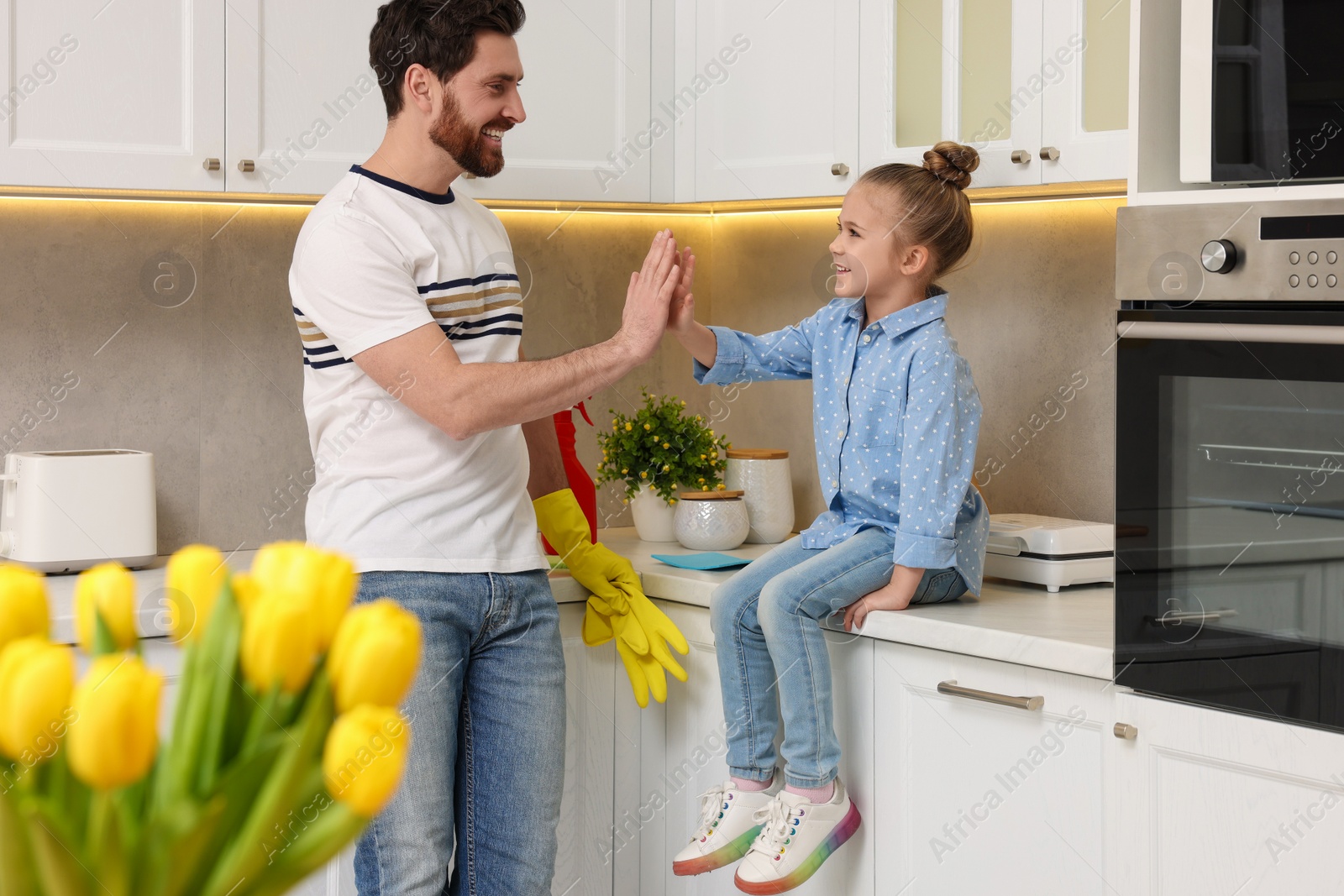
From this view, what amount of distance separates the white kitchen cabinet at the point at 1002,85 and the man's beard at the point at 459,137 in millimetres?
762

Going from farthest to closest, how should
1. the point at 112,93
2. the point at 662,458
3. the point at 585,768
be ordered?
1. the point at 662,458
2. the point at 585,768
3. the point at 112,93

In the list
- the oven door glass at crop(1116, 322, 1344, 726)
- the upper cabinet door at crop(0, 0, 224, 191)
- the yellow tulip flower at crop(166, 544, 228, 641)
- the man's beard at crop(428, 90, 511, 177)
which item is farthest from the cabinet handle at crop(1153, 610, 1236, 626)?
the upper cabinet door at crop(0, 0, 224, 191)

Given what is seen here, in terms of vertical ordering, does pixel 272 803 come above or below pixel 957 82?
below

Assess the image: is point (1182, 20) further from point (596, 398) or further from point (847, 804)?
point (596, 398)

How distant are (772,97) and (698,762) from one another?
112 centimetres

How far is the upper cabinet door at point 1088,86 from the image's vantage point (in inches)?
70.3

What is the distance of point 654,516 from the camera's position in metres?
2.43

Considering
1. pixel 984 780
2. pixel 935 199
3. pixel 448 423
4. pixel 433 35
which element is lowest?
pixel 984 780

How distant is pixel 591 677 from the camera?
6.88ft

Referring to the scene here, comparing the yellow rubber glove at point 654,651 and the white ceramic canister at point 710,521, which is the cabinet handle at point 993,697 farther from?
the white ceramic canister at point 710,521

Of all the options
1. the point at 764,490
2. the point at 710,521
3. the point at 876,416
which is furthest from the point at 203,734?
the point at 764,490

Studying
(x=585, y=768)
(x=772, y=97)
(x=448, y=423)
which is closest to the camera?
(x=448, y=423)

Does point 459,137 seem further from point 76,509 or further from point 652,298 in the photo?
point 76,509

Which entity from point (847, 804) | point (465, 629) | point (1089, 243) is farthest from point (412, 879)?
point (1089, 243)
